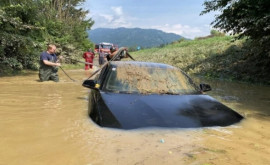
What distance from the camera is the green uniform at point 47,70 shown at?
35.0 feet

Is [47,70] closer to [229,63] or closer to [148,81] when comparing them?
[148,81]

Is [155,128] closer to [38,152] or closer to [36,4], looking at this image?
[38,152]

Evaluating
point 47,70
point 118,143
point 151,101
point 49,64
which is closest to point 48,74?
point 47,70

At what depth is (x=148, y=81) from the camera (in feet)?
18.1

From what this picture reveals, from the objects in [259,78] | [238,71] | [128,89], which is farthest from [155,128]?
[238,71]

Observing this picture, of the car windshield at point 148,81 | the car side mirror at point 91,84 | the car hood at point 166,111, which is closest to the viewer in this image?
the car hood at point 166,111

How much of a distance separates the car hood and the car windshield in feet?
0.84

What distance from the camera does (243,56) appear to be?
17250 millimetres

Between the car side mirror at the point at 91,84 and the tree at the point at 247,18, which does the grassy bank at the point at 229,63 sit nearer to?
the tree at the point at 247,18

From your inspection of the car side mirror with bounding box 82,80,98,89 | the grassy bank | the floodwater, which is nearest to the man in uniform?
the floodwater

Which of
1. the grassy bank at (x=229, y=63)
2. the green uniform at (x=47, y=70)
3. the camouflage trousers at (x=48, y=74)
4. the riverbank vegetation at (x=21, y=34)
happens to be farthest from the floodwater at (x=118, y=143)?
the grassy bank at (x=229, y=63)

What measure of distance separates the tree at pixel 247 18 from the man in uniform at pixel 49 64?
276 inches

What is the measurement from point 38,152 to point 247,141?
2675mm

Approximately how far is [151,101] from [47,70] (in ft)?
23.0
